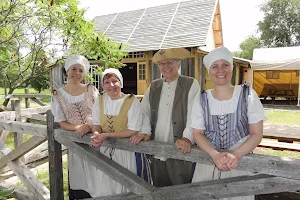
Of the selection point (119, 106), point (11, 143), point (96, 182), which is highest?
point (119, 106)

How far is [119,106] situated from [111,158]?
526mm

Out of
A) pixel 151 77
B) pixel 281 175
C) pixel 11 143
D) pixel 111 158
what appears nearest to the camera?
pixel 281 175

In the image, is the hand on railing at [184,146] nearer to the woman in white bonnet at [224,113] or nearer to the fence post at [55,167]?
the woman in white bonnet at [224,113]

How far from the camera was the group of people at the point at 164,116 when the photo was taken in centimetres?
166

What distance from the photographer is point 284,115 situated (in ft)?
33.0

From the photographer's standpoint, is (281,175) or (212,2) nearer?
(281,175)

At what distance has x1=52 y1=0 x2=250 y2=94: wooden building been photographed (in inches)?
449

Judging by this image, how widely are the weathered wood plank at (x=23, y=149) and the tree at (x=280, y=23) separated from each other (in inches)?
1291

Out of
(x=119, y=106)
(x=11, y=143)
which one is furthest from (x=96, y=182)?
(x=11, y=143)

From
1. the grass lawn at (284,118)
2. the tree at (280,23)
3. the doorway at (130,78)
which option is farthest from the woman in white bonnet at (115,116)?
the tree at (280,23)

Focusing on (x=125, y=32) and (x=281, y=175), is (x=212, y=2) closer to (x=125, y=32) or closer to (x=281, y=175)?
(x=125, y=32)

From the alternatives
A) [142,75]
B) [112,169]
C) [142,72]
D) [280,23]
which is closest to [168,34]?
[142,72]

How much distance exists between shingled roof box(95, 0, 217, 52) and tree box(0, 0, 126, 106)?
24.1 feet

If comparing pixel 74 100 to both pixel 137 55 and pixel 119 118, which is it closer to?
pixel 119 118
